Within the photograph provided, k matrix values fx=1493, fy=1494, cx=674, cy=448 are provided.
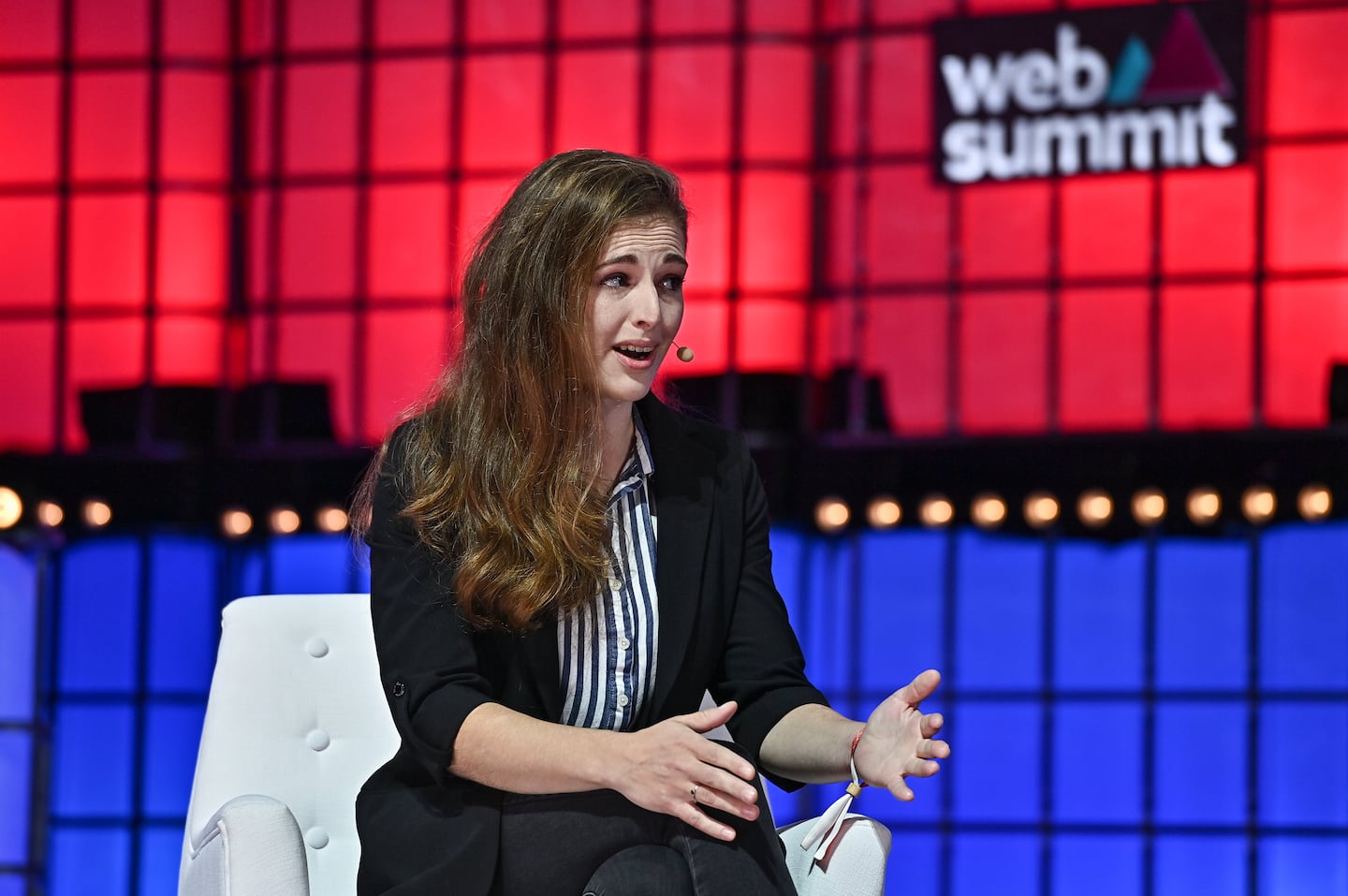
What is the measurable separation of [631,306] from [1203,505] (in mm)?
3472

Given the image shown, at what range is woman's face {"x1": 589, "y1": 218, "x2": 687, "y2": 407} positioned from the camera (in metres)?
1.65

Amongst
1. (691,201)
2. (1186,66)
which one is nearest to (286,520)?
(691,201)

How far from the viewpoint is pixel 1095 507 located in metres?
4.73

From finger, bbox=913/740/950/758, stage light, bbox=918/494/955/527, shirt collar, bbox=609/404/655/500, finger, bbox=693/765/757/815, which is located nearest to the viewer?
finger, bbox=693/765/757/815

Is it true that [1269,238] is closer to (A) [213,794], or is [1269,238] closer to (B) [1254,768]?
(B) [1254,768]

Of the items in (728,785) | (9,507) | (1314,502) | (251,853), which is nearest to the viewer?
(728,785)

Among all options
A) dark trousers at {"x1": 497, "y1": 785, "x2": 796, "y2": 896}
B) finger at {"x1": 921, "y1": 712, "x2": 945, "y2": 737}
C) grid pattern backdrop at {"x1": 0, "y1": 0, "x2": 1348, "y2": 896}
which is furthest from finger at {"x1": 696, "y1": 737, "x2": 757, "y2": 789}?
grid pattern backdrop at {"x1": 0, "y1": 0, "x2": 1348, "y2": 896}

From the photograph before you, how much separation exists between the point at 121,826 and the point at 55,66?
2.73 m

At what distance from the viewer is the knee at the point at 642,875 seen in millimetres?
1435

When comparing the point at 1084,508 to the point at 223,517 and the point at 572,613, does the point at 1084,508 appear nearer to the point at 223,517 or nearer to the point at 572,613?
the point at 223,517

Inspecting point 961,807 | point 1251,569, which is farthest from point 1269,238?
point 961,807

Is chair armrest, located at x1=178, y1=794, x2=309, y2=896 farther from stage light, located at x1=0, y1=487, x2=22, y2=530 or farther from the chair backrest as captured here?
stage light, located at x1=0, y1=487, x2=22, y2=530

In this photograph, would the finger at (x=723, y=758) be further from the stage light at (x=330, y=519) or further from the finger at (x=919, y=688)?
the stage light at (x=330, y=519)

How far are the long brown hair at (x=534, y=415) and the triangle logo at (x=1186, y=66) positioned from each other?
11.4ft
